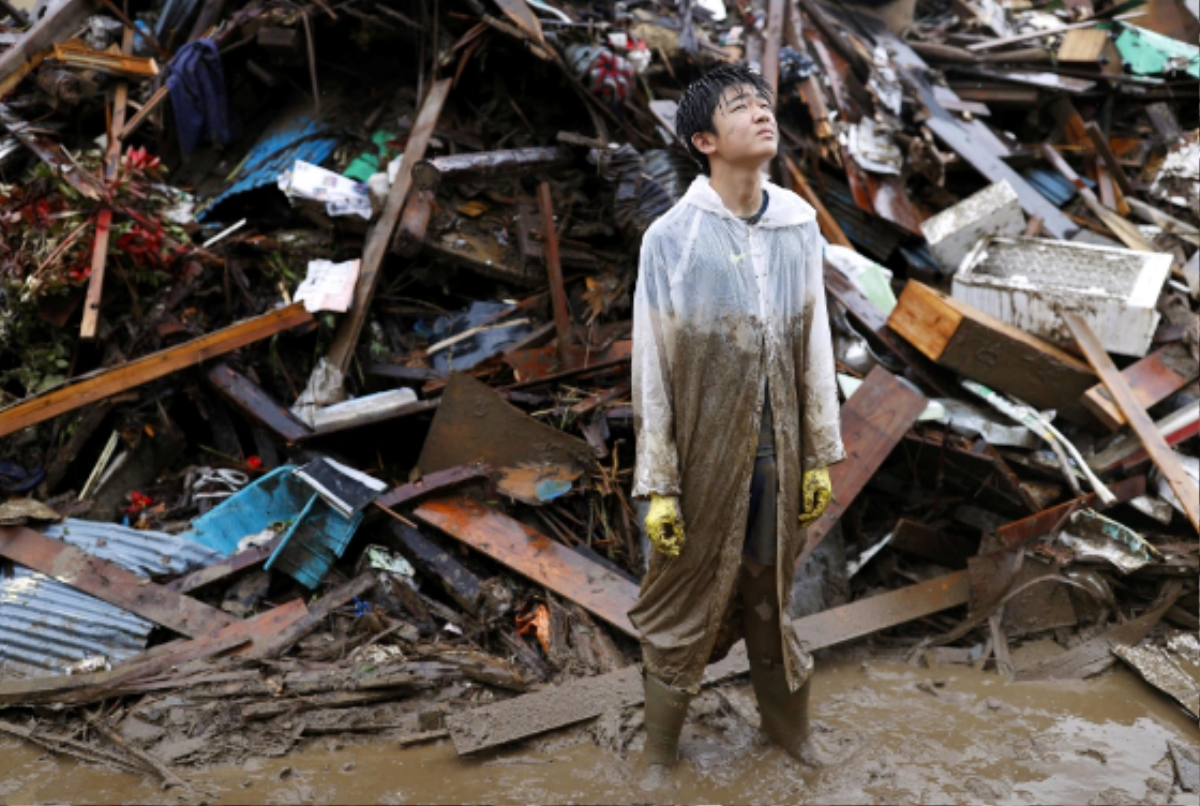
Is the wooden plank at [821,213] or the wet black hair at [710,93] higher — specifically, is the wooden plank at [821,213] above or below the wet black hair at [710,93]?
below

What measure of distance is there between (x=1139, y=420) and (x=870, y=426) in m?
1.43

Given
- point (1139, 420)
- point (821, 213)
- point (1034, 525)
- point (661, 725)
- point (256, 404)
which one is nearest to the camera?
point (661, 725)

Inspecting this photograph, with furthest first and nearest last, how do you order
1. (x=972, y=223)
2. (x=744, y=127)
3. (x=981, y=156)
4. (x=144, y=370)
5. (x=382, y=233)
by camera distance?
(x=981, y=156) < (x=972, y=223) < (x=382, y=233) < (x=144, y=370) < (x=744, y=127)

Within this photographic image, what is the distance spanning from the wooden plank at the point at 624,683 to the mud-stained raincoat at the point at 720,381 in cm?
74

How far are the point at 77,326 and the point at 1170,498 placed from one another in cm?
602

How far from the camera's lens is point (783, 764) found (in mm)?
3646

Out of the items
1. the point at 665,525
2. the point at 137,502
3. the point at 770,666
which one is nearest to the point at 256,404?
the point at 137,502

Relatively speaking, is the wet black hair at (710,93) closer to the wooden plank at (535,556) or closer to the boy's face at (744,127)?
the boy's face at (744,127)

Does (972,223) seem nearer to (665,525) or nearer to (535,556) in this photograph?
(535,556)

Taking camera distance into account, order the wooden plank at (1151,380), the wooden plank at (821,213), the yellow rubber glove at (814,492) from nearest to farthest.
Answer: the yellow rubber glove at (814,492), the wooden plank at (1151,380), the wooden plank at (821,213)

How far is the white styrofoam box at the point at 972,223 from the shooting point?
623cm

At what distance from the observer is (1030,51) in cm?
859

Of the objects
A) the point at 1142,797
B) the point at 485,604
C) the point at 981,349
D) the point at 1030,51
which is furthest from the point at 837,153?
the point at 1142,797

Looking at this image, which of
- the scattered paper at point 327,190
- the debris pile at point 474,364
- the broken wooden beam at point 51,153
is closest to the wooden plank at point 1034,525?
the debris pile at point 474,364
